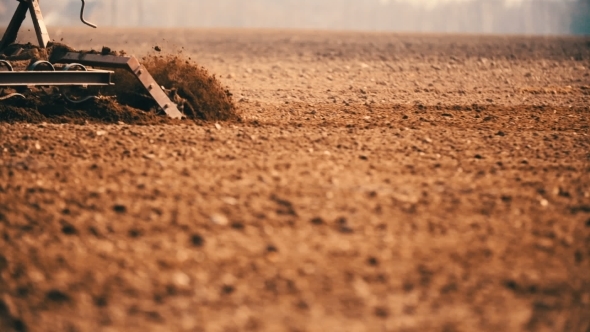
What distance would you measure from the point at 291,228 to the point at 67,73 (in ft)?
17.4

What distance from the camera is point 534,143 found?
10016 millimetres

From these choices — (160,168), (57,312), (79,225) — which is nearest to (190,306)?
(57,312)

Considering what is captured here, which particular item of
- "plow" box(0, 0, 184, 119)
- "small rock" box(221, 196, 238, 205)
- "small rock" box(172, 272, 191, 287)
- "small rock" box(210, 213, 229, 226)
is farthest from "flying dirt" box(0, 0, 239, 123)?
"small rock" box(172, 272, 191, 287)

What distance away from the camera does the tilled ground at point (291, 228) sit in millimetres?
4648

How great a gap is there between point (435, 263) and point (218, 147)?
4.00 m

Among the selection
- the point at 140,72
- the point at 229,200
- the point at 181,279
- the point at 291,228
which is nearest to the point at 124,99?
the point at 140,72

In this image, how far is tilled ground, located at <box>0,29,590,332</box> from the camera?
4.65m

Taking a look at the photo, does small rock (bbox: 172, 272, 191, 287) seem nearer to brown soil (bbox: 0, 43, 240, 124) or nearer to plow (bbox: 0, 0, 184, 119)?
brown soil (bbox: 0, 43, 240, 124)

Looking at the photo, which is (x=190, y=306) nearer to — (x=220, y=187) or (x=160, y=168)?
(x=220, y=187)

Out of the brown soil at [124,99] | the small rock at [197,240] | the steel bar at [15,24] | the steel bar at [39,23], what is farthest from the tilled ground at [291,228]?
the steel bar at [15,24]

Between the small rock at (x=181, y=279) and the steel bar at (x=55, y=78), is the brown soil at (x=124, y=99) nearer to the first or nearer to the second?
the steel bar at (x=55, y=78)

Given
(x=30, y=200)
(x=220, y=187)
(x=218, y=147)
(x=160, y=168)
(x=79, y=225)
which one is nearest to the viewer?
(x=79, y=225)

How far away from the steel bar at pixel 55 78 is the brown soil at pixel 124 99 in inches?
14.7

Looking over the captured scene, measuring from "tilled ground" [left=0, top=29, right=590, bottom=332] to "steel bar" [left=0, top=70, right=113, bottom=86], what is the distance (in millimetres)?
546
